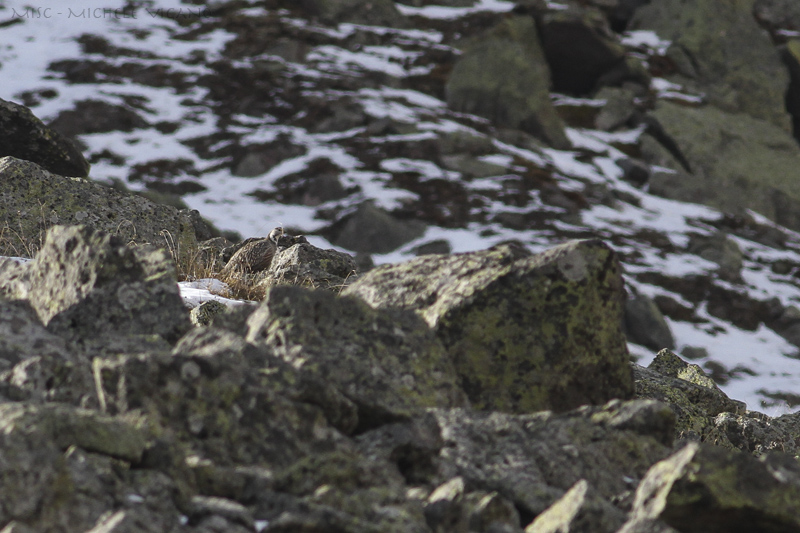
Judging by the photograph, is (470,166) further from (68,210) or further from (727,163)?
(68,210)

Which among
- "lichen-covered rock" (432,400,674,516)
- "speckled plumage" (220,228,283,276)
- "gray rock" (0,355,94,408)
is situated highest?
"gray rock" (0,355,94,408)

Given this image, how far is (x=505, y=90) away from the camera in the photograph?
130 feet

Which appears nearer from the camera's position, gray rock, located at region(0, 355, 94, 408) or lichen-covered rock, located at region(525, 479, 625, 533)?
lichen-covered rock, located at region(525, 479, 625, 533)

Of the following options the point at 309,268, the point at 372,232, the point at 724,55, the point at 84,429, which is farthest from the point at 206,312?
the point at 724,55

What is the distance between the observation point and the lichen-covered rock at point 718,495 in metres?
3.35

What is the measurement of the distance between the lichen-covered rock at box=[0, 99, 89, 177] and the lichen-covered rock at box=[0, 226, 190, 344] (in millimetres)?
6352

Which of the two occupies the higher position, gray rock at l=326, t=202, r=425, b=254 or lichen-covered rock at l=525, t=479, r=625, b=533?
lichen-covered rock at l=525, t=479, r=625, b=533

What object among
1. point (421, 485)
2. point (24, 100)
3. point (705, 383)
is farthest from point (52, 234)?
point (24, 100)

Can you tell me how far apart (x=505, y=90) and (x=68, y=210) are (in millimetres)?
33479

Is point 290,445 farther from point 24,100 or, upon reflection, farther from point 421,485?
point 24,100

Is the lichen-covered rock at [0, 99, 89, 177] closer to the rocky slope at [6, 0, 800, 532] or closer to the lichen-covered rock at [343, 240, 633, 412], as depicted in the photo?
the rocky slope at [6, 0, 800, 532]

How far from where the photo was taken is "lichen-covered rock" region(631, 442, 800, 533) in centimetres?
335

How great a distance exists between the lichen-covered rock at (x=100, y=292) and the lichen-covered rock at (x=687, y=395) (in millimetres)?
4564

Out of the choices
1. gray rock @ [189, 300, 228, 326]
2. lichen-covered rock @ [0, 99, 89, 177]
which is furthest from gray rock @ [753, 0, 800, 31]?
gray rock @ [189, 300, 228, 326]
